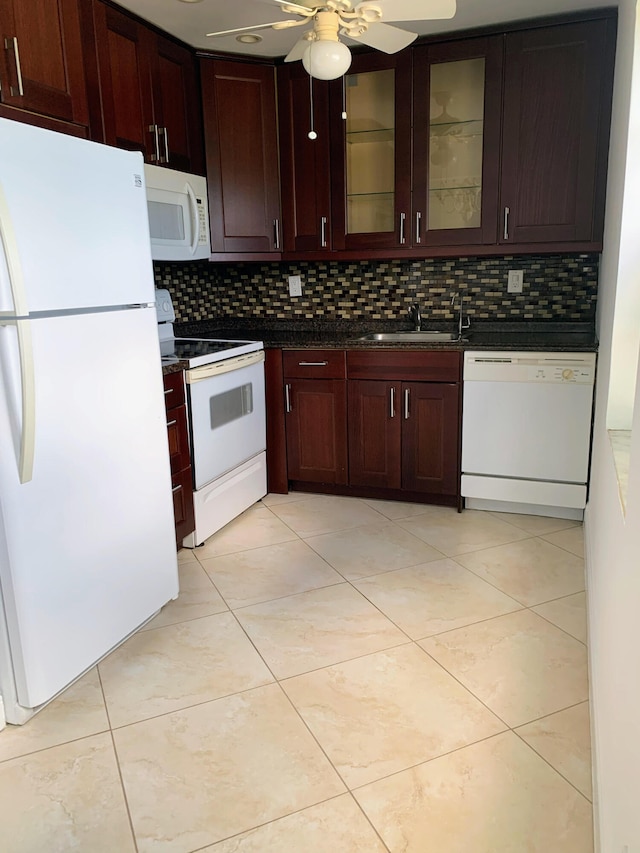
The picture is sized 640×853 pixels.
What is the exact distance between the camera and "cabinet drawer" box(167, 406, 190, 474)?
270 centimetres

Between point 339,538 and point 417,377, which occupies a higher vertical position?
point 417,377

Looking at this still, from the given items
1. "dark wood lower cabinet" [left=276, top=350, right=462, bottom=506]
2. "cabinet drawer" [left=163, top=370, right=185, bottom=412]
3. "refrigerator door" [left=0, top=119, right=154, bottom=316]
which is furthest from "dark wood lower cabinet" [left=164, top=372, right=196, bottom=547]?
"dark wood lower cabinet" [left=276, top=350, right=462, bottom=506]

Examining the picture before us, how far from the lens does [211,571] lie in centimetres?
276

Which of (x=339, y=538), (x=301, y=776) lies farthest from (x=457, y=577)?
(x=301, y=776)

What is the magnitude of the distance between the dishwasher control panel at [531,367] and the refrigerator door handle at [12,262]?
2.15 meters

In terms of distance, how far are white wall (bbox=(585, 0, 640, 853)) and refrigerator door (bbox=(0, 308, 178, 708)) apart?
1466 mm

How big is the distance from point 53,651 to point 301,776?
805mm

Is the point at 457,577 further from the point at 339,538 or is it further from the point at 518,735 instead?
the point at 518,735

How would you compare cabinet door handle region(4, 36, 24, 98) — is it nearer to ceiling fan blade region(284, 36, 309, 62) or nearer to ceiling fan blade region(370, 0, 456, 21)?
ceiling fan blade region(284, 36, 309, 62)

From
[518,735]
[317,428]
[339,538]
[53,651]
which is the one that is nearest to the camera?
[518,735]

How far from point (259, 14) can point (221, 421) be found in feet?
6.03

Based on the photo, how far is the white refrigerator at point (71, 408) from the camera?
5.43 feet

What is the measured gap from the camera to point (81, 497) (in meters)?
1.92

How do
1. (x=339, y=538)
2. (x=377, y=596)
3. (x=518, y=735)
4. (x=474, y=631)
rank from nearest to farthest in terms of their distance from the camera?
(x=518, y=735) < (x=474, y=631) < (x=377, y=596) < (x=339, y=538)
